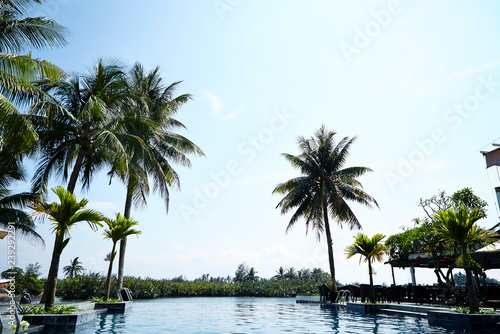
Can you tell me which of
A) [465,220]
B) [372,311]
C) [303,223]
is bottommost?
[372,311]

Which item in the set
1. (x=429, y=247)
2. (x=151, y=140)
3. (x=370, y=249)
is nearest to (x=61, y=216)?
(x=151, y=140)

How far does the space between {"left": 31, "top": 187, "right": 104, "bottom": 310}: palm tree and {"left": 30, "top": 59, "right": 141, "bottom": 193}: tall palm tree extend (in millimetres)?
3342

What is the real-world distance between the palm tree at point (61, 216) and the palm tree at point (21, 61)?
171 cm

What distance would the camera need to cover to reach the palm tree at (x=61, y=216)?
321 inches

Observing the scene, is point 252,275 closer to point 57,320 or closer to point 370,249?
point 370,249

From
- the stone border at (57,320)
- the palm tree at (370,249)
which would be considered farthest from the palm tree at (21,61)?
the palm tree at (370,249)

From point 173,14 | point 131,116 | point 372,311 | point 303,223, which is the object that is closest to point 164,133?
point 131,116

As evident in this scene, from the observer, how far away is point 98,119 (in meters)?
12.6

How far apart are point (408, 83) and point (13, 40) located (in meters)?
11.6

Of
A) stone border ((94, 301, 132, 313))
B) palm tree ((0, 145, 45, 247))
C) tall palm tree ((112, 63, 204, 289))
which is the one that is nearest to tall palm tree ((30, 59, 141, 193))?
tall palm tree ((112, 63, 204, 289))

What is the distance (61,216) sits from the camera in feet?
27.1

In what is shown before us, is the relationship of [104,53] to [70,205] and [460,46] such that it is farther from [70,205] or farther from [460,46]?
[460,46]

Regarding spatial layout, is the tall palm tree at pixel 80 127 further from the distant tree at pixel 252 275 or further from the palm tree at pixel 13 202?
the distant tree at pixel 252 275

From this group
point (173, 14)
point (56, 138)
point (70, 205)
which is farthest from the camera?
point (56, 138)
